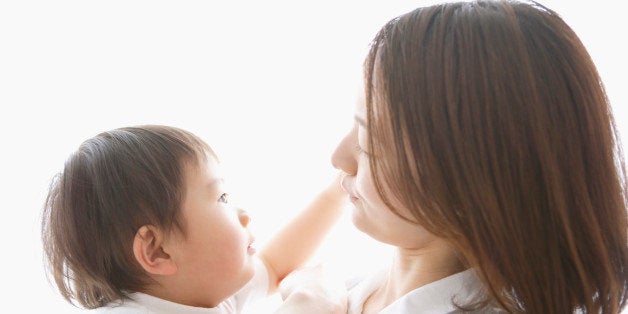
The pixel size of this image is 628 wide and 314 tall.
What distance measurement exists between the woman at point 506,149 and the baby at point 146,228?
16.5 inches

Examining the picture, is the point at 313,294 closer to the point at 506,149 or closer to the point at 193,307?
the point at 193,307

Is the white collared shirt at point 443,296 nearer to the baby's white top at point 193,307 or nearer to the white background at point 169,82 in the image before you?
the baby's white top at point 193,307

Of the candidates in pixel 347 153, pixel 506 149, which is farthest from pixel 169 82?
pixel 506 149

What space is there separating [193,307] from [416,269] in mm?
436

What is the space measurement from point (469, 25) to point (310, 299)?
0.51 metres

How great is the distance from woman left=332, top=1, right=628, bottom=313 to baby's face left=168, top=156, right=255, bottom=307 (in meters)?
0.41

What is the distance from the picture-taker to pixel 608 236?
0.98 metres

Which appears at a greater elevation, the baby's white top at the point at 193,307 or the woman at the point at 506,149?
the woman at the point at 506,149

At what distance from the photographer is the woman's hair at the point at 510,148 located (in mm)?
938

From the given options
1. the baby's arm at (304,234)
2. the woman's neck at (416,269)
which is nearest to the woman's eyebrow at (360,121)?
the woman's neck at (416,269)

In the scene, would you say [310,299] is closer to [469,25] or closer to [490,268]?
[490,268]

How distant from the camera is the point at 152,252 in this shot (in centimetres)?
129

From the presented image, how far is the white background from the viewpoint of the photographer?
159 centimetres

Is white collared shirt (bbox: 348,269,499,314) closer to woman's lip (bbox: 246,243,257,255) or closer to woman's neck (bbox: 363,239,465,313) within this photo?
woman's neck (bbox: 363,239,465,313)
